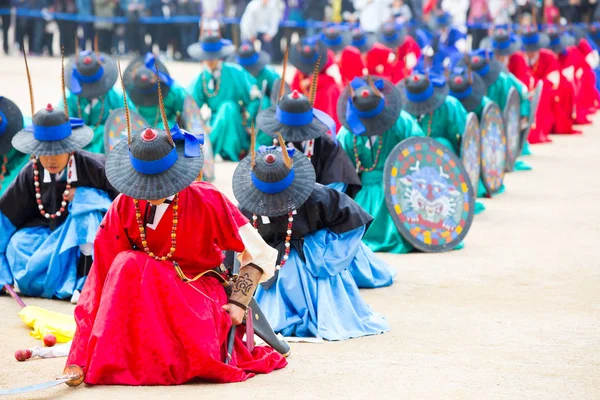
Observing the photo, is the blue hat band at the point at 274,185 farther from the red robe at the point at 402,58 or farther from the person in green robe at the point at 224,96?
the red robe at the point at 402,58

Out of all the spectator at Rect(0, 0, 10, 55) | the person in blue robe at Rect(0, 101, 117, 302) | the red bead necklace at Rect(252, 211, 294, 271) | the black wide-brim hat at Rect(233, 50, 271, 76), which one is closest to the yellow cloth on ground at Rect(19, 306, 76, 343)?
the person in blue robe at Rect(0, 101, 117, 302)

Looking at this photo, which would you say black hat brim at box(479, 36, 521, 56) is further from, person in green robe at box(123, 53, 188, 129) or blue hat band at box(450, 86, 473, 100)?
person in green robe at box(123, 53, 188, 129)

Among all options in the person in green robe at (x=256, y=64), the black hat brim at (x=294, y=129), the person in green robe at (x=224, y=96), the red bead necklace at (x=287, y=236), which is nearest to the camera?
the red bead necklace at (x=287, y=236)

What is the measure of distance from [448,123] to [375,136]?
1.44 m

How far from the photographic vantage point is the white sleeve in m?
4.75

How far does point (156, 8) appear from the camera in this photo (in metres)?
23.4

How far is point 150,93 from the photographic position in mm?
9719

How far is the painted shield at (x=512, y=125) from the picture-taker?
11117 mm

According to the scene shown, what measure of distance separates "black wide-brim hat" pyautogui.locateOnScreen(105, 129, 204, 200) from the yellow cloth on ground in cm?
128

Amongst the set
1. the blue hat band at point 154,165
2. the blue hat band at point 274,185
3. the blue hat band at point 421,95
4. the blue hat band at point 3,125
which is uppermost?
the blue hat band at point 154,165

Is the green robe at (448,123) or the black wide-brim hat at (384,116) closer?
the black wide-brim hat at (384,116)

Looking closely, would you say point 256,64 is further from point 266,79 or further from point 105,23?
point 105,23

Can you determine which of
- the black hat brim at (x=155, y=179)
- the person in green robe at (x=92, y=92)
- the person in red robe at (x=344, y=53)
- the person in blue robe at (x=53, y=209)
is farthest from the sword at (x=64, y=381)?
the person in red robe at (x=344, y=53)

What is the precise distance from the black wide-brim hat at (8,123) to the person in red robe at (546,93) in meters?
8.34
